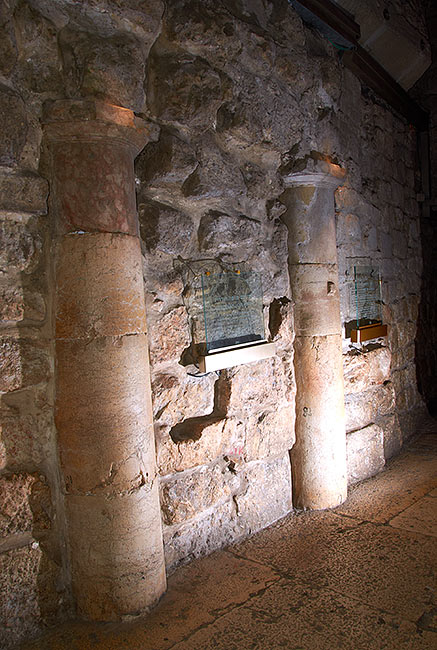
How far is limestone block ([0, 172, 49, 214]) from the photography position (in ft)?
6.11

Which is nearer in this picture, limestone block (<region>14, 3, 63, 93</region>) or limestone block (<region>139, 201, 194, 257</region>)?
limestone block (<region>14, 3, 63, 93</region>)

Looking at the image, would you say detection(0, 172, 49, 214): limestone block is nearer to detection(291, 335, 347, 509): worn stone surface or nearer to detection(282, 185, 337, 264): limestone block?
detection(282, 185, 337, 264): limestone block

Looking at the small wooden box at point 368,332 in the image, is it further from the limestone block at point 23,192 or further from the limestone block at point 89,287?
the limestone block at point 23,192

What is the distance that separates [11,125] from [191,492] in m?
1.80

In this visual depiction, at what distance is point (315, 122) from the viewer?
3.08 m

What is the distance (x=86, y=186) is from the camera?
1968 millimetres

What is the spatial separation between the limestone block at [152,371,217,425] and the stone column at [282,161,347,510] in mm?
687

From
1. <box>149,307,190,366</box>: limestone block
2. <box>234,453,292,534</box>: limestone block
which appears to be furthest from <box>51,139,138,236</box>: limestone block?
<box>234,453,292,534</box>: limestone block

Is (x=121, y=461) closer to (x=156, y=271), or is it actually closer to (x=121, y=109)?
(x=156, y=271)

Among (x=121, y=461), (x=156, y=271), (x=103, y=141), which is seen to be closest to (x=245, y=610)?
(x=121, y=461)

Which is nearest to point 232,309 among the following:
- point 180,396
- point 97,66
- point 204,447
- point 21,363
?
point 180,396

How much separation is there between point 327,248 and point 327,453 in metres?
1.26

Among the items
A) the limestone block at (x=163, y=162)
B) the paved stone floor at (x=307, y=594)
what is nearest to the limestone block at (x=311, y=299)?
the limestone block at (x=163, y=162)

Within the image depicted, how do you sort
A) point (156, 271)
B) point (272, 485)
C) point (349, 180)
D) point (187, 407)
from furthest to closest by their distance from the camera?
point (349, 180), point (272, 485), point (187, 407), point (156, 271)
